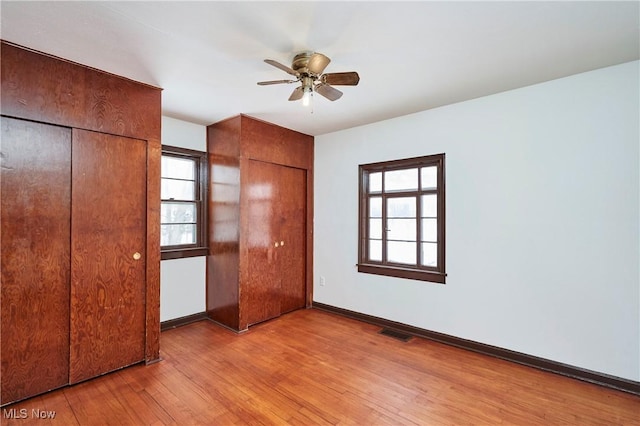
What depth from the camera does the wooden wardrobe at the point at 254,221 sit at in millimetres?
3656

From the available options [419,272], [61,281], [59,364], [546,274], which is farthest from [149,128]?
[546,274]

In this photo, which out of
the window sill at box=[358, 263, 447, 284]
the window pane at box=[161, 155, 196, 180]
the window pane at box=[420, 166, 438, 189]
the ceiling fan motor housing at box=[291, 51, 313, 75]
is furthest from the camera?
the window pane at box=[161, 155, 196, 180]

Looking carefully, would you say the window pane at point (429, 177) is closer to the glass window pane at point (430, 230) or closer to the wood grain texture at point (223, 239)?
the glass window pane at point (430, 230)

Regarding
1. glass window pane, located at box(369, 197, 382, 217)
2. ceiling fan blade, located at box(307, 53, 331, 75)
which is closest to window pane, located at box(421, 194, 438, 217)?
glass window pane, located at box(369, 197, 382, 217)

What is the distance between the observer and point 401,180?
150 inches

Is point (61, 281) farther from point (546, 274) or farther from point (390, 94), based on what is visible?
point (546, 274)

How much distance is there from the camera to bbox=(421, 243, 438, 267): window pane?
3.47 m

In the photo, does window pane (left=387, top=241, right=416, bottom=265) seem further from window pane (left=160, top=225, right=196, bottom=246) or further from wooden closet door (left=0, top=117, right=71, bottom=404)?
wooden closet door (left=0, top=117, right=71, bottom=404)

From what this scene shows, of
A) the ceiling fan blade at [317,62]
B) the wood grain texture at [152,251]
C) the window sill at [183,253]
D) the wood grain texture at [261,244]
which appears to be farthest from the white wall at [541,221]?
the wood grain texture at [152,251]

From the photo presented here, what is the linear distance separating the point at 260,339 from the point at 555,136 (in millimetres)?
3551

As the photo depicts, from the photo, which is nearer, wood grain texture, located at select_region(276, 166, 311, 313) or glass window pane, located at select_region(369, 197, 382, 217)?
glass window pane, located at select_region(369, 197, 382, 217)

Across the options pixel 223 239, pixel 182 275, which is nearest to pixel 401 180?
pixel 223 239

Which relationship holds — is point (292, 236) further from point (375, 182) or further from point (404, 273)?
point (404, 273)

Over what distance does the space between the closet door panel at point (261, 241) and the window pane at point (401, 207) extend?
4.97 feet
